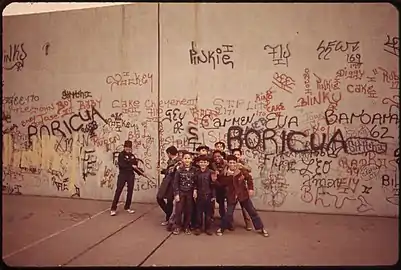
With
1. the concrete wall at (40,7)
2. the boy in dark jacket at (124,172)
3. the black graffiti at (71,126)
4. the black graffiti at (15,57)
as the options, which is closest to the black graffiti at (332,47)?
the boy in dark jacket at (124,172)

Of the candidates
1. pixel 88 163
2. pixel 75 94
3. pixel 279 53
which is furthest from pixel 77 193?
pixel 279 53

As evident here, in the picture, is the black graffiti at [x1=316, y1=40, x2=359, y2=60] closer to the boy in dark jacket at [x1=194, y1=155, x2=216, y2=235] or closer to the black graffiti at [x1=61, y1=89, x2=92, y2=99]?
the boy in dark jacket at [x1=194, y1=155, x2=216, y2=235]

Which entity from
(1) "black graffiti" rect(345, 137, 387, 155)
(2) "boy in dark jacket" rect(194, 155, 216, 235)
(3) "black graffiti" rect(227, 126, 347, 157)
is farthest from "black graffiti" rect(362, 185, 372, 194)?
(2) "boy in dark jacket" rect(194, 155, 216, 235)

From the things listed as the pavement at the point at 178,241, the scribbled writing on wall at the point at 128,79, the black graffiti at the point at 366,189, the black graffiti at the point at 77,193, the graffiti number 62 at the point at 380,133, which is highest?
the scribbled writing on wall at the point at 128,79

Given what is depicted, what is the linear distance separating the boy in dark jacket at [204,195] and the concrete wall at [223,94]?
1859mm

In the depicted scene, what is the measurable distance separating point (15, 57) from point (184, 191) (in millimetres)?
5383

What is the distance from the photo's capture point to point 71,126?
8.24 metres

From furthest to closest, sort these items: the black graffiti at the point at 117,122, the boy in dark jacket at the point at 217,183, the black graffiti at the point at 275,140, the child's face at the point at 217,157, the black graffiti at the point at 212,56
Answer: the black graffiti at the point at 117,122
the black graffiti at the point at 212,56
the black graffiti at the point at 275,140
the child's face at the point at 217,157
the boy in dark jacket at the point at 217,183

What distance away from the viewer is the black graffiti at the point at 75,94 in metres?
8.07

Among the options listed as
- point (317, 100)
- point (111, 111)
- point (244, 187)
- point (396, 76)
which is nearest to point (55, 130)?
point (111, 111)

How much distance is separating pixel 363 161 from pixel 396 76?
1580 mm

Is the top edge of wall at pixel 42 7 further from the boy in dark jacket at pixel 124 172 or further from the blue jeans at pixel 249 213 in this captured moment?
the blue jeans at pixel 249 213

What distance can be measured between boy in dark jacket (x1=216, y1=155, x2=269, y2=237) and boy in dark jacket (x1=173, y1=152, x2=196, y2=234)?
44cm

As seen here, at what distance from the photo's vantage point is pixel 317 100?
706cm
